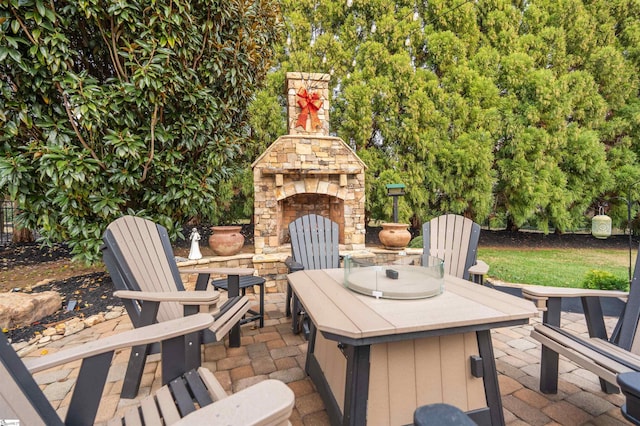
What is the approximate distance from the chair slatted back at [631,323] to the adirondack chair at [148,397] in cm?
186

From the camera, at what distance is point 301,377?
1829 mm

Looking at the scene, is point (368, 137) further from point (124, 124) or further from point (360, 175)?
point (124, 124)

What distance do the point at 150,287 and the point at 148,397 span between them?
35.8 inches

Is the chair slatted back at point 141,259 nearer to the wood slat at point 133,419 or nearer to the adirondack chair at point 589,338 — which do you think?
the wood slat at point 133,419

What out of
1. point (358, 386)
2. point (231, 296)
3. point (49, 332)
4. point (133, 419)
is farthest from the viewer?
point (49, 332)

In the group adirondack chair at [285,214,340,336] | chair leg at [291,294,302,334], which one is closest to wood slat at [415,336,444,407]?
chair leg at [291,294,302,334]

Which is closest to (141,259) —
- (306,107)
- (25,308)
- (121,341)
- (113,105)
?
(121,341)

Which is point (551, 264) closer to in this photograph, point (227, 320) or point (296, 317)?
point (296, 317)

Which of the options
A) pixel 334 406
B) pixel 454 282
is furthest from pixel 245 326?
pixel 454 282

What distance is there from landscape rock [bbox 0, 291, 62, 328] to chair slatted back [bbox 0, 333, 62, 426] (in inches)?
88.8

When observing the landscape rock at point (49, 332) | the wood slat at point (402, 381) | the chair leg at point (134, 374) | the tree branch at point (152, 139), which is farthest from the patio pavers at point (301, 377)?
the tree branch at point (152, 139)

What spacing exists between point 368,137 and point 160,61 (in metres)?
4.32

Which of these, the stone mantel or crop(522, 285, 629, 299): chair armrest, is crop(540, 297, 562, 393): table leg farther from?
the stone mantel

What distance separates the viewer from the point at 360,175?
4.96 metres
